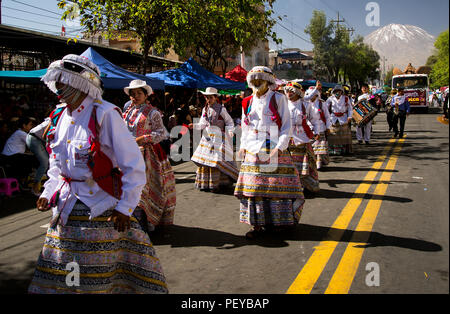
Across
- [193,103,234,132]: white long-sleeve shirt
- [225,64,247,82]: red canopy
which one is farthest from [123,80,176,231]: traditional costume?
[225,64,247,82]: red canopy

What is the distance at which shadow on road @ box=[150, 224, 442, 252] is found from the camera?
5.35m

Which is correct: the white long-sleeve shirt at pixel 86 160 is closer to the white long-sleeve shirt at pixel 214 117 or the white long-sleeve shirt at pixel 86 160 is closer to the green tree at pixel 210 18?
the white long-sleeve shirt at pixel 214 117

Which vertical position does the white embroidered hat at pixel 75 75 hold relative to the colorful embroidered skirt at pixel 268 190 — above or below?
above

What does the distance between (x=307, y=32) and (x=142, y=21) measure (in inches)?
1657

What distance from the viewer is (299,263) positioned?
4.71 metres

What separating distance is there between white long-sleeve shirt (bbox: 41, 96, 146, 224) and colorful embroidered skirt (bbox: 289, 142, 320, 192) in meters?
5.50

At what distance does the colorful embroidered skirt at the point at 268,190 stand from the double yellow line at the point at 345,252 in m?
0.63

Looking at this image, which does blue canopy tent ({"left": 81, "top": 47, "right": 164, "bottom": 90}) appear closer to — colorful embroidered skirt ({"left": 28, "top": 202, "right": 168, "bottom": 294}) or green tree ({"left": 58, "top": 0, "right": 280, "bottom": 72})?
green tree ({"left": 58, "top": 0, "right": 280, "bottom": 72})

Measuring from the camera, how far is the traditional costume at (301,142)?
809 cm

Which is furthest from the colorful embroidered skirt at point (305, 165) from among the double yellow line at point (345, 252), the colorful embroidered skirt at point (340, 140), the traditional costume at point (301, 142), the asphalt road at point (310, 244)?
the colorful embroidered skirt at point (340, 140)

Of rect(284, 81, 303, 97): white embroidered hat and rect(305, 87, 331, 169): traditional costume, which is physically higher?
rect(284, 81, 303, 97): white embroidered hat

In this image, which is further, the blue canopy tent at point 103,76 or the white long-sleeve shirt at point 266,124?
the blue canopy tent at point 103,76

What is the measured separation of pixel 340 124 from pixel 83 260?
469 inches
